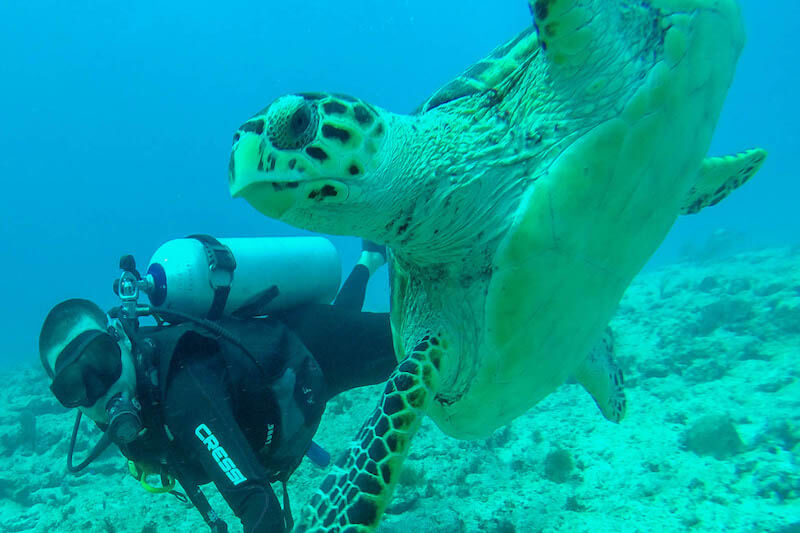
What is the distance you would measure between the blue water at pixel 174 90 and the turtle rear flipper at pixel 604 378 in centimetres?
7123

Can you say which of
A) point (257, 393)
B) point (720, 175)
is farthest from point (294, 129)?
point (720, 175)

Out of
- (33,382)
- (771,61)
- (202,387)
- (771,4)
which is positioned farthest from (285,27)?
(202,387)

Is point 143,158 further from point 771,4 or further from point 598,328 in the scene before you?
point 771,4

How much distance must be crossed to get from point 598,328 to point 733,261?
1409 cm

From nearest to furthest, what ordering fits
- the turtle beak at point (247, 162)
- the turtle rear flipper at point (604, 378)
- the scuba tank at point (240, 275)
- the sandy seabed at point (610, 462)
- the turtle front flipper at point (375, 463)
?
the turtle beak at point (247, 162)
the turtle front flipper at point (375, 463)
the sandy seabed at point (610, 462)
the scuba tank at point (240, 275)
the turtle rear flipper at point (604, 378)

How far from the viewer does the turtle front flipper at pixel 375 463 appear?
1.75 metres

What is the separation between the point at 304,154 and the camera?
1525mm

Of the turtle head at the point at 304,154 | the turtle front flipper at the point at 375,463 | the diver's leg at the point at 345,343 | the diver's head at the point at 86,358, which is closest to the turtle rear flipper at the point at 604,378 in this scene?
the diver's leg at the point at 345,343

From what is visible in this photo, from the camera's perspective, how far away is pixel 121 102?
91125 mm

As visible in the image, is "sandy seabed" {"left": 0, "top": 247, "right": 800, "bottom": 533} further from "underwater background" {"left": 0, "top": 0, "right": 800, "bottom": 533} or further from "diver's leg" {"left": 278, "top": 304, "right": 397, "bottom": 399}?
"diver's leg" {"left": 278, "top": 304, "right": 397, "bottom": 399}

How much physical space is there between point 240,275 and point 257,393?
1.10 metres

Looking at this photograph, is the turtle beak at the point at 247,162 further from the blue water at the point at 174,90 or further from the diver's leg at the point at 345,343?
the blue water at the point at 174,90

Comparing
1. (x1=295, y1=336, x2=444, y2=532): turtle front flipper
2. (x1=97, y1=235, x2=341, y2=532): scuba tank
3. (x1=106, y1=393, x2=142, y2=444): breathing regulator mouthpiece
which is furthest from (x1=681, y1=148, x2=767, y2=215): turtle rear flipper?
(x1=106, y1=393, x2=142, y2=444): breathing regulator mouthpiece

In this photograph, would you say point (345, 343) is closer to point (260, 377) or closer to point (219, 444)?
point (260, 377)
